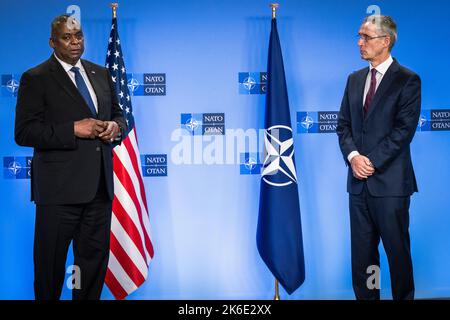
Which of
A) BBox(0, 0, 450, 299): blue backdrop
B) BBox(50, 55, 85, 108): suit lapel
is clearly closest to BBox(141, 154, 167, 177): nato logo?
BBox(0, 0, 450, 299): blue backdrop

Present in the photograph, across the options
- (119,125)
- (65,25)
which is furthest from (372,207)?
(65,25)

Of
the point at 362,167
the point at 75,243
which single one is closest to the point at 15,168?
the point at 75,243

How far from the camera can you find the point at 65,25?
10.8 feet

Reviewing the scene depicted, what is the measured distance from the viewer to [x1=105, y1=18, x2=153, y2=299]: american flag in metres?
4.15

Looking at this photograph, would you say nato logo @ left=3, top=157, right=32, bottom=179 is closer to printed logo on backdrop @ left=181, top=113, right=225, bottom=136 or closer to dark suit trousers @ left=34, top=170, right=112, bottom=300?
printed logo on backdrop @ left=181, top=113, right=225, bottom=136

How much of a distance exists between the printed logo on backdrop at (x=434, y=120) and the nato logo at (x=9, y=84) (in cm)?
320

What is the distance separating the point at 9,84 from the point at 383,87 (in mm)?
2836

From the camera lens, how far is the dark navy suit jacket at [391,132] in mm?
3434

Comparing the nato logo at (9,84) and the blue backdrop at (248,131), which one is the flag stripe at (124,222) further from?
the nato logo at (9,84)

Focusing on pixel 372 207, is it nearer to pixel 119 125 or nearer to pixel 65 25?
pixel 119 125

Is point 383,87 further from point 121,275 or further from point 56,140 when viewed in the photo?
point 121,275

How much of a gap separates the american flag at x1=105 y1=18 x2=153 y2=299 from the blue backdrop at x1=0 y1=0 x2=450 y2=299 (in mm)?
364

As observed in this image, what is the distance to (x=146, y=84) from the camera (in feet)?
15.1

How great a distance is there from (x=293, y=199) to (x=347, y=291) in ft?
3.15
